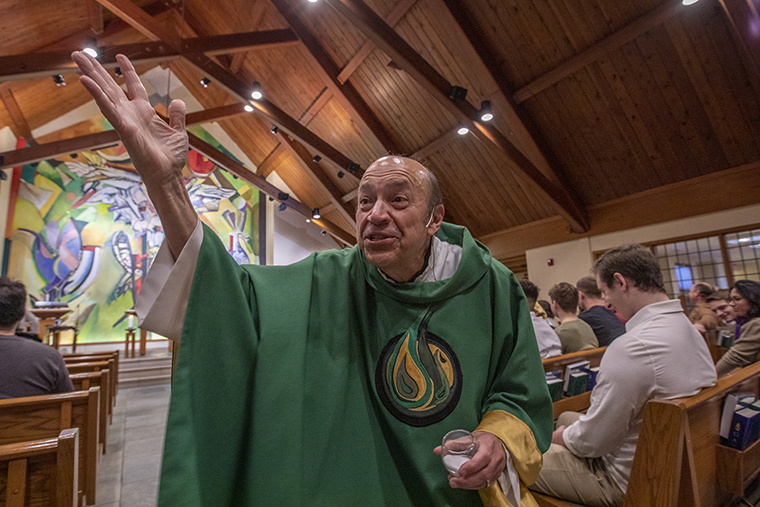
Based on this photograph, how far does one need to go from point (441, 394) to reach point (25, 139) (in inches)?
380

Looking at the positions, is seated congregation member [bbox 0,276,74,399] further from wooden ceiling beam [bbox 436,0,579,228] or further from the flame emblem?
wooden ceiling beam [bbox 436,0,579,228]

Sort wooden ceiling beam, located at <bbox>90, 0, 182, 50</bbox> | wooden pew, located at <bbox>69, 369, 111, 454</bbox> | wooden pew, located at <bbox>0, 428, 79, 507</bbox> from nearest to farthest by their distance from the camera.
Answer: wooden pew, located at <bbox>0, 428, 79, 507</bbox>, wooden pew, located at <bbox>69, 369, 111, 454</bbox>, wooden ceiling beam, located at <bbox>90, 0, 182, 50</bbox>

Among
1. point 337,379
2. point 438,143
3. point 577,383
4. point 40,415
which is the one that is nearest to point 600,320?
point 577,383

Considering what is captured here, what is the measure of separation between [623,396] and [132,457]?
2850 millimetres

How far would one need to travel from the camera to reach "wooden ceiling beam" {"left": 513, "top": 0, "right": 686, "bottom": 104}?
4.26 meters

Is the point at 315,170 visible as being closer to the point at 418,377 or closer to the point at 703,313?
the point at 703,313

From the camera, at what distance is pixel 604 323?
2.98 metres

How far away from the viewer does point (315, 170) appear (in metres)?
9.16

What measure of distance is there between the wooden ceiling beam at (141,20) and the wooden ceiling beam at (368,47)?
2.50m

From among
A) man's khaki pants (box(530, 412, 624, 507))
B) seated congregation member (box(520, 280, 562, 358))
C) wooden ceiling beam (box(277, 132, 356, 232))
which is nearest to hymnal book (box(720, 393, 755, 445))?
man's khaki pants (box(530, 412, 624, 507))

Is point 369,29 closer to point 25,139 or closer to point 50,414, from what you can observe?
point 50,414

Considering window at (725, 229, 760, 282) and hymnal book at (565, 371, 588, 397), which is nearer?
→ hymnal book at (565, 371, 588, 397)

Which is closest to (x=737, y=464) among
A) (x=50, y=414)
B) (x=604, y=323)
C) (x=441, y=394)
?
(x=441, y=394)

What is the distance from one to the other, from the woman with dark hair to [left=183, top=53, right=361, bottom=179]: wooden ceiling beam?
614 centimetres
